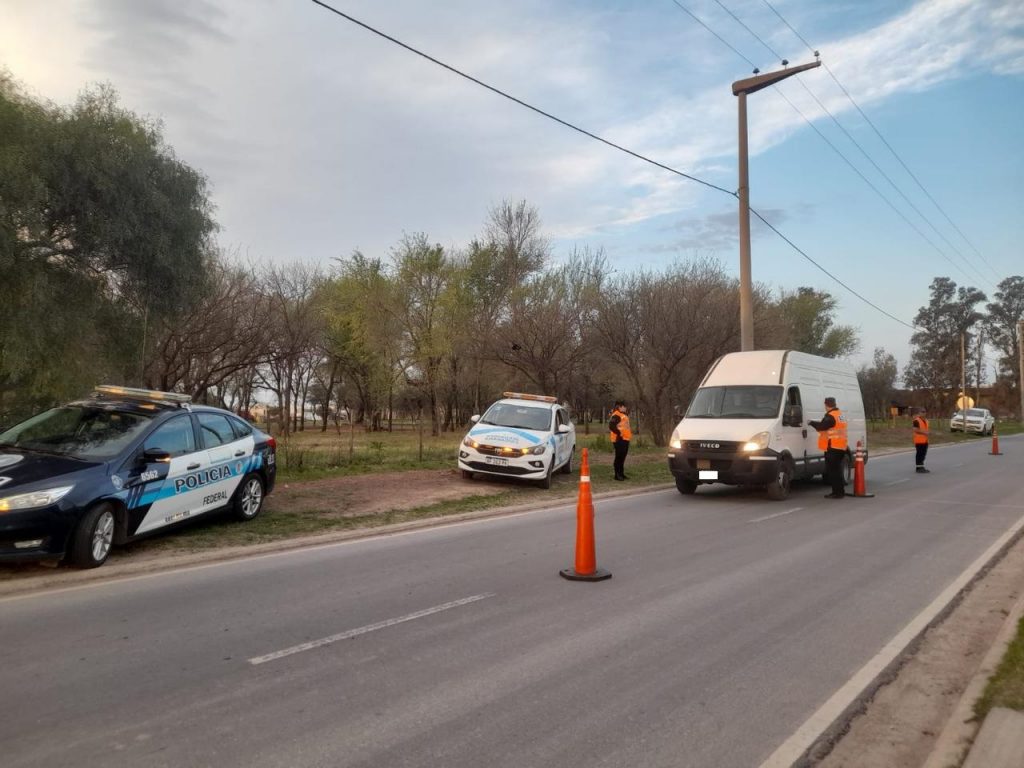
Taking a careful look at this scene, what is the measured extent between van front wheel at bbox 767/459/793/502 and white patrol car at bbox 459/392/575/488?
167 inches

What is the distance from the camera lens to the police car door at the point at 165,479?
7.96m

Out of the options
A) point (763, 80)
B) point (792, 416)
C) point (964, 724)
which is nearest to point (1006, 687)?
point (964, 724)

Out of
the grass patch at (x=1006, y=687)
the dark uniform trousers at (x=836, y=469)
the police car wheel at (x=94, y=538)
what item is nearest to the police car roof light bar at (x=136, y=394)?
the police car wheel at (x=94, y=538)

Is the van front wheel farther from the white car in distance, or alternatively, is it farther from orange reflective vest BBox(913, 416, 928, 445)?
the white car in distance

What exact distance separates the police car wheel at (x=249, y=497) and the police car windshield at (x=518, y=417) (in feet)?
20.9

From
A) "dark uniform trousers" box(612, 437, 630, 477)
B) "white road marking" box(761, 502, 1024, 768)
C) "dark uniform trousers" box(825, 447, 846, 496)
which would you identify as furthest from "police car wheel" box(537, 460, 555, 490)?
"white road marking" box(761, 502, 1024, 768)

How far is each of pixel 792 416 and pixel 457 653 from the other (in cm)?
1053

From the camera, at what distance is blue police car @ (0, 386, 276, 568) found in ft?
22.5

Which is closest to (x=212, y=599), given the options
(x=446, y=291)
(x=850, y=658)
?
(x=850, y=658)

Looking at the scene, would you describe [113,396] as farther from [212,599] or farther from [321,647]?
[321,647]

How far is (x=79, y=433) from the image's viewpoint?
27.2 ft

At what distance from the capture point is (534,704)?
14.3 feet

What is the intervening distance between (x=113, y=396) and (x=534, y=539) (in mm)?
5475

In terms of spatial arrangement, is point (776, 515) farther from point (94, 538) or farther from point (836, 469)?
point (94, 538)
